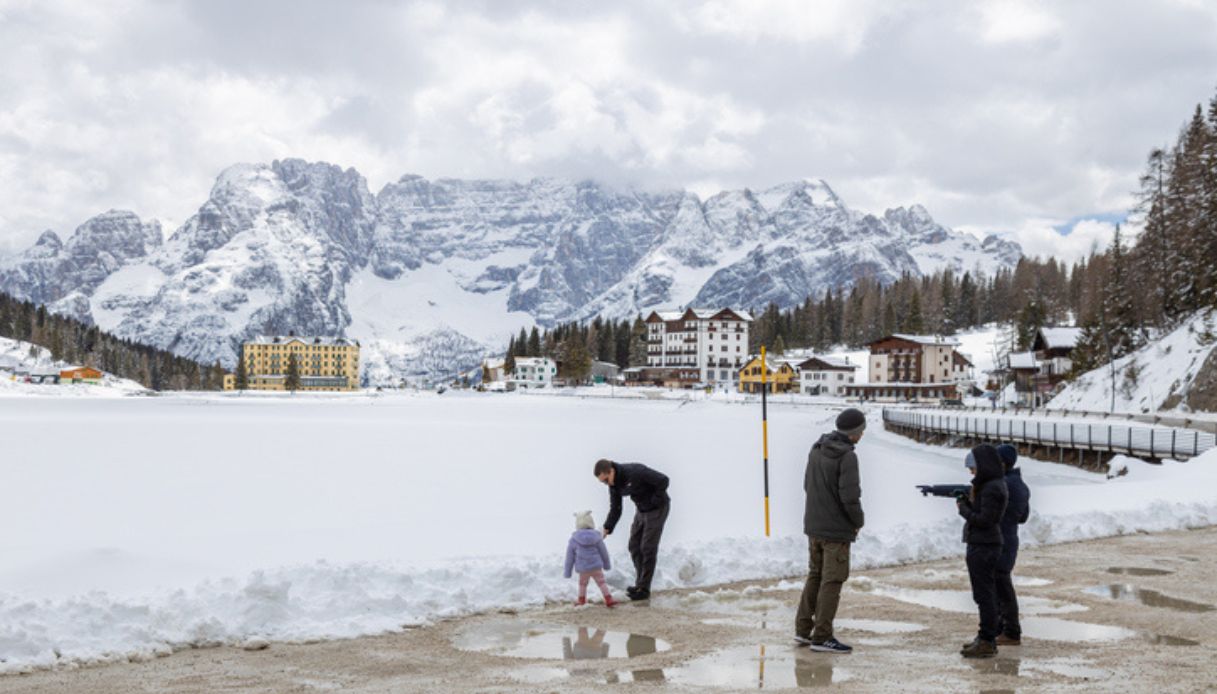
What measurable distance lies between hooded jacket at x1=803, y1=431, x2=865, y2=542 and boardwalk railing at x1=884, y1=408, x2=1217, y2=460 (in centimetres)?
3055

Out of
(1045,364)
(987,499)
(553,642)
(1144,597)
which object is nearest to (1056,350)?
(1045,364)

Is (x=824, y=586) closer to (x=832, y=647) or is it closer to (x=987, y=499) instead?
(x=832, y=647)

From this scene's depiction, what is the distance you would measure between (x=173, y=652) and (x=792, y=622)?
6388 millimetres

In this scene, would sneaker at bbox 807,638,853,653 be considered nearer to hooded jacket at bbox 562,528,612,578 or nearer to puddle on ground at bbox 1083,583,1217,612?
hooded jacket at bbox 562,528,612,578

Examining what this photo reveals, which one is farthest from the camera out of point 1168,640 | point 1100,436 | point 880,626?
point 1100,436

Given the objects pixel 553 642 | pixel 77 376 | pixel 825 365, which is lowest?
pixel 77 376

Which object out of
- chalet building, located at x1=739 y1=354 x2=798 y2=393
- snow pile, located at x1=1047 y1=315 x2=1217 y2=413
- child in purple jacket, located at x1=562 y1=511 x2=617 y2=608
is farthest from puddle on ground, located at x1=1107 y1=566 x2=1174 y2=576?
chalet building, located at x1=739 y1=354 x2=798 y2=393

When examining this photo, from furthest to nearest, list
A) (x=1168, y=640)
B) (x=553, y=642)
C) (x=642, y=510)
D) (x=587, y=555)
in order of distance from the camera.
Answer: (x=642, y=510)
(x=587, y=555)
(x=553, y=642)
(x=1168, y=640)

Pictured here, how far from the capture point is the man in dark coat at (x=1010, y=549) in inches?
396

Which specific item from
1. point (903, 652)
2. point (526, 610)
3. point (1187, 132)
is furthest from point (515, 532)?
point (1187, 132)

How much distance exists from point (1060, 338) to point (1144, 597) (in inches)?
3897

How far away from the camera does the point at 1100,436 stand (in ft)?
137

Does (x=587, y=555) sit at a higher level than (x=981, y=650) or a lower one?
higher

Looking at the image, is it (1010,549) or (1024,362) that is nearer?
(1010,549)
